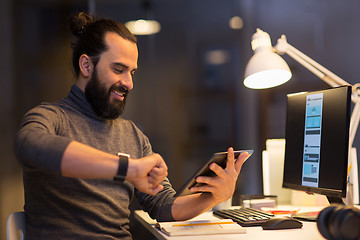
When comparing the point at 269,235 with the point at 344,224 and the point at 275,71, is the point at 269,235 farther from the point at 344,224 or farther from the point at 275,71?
the point at 275,71

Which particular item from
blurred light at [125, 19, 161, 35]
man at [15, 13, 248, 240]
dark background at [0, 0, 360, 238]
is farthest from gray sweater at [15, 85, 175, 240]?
blurred light at [125, 19, 161, 35]

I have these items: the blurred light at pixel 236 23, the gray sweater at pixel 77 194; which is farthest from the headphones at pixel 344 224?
the blurred light at pixel 236 23

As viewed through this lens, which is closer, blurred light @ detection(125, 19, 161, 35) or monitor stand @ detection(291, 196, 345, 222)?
monitor stand @ detection(291, 196, 345, 222)

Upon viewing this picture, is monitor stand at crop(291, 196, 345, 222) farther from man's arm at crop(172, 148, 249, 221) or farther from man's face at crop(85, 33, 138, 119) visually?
man's face at crop(85, 33, 138, 119)

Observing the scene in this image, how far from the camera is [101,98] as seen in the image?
58.6 inches

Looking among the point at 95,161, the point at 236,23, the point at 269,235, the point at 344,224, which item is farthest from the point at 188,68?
the point at 344,224

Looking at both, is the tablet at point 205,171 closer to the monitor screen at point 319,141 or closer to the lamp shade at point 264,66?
the monitor screen at point 319,141

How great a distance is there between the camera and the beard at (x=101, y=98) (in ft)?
4.90

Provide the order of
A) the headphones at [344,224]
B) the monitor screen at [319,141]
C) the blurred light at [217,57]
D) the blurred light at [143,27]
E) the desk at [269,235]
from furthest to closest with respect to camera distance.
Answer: the blurred light at [217,57] → the blurred light at [143,27] → the monitor screen at [319,141] → the desk at [269,235] → the headphones at [344,224]

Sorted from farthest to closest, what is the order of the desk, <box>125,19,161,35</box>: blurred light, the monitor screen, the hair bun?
<box>125,19,161,35</box>: blurred light < the hair bun < the monitor screen < the desk

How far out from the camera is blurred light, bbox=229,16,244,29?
2941 millimetres

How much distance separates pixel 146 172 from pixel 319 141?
69cm

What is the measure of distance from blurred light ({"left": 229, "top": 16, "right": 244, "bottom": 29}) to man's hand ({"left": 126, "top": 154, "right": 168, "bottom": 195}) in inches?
81.2

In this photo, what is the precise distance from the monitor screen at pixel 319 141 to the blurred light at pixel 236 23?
4.96ft
